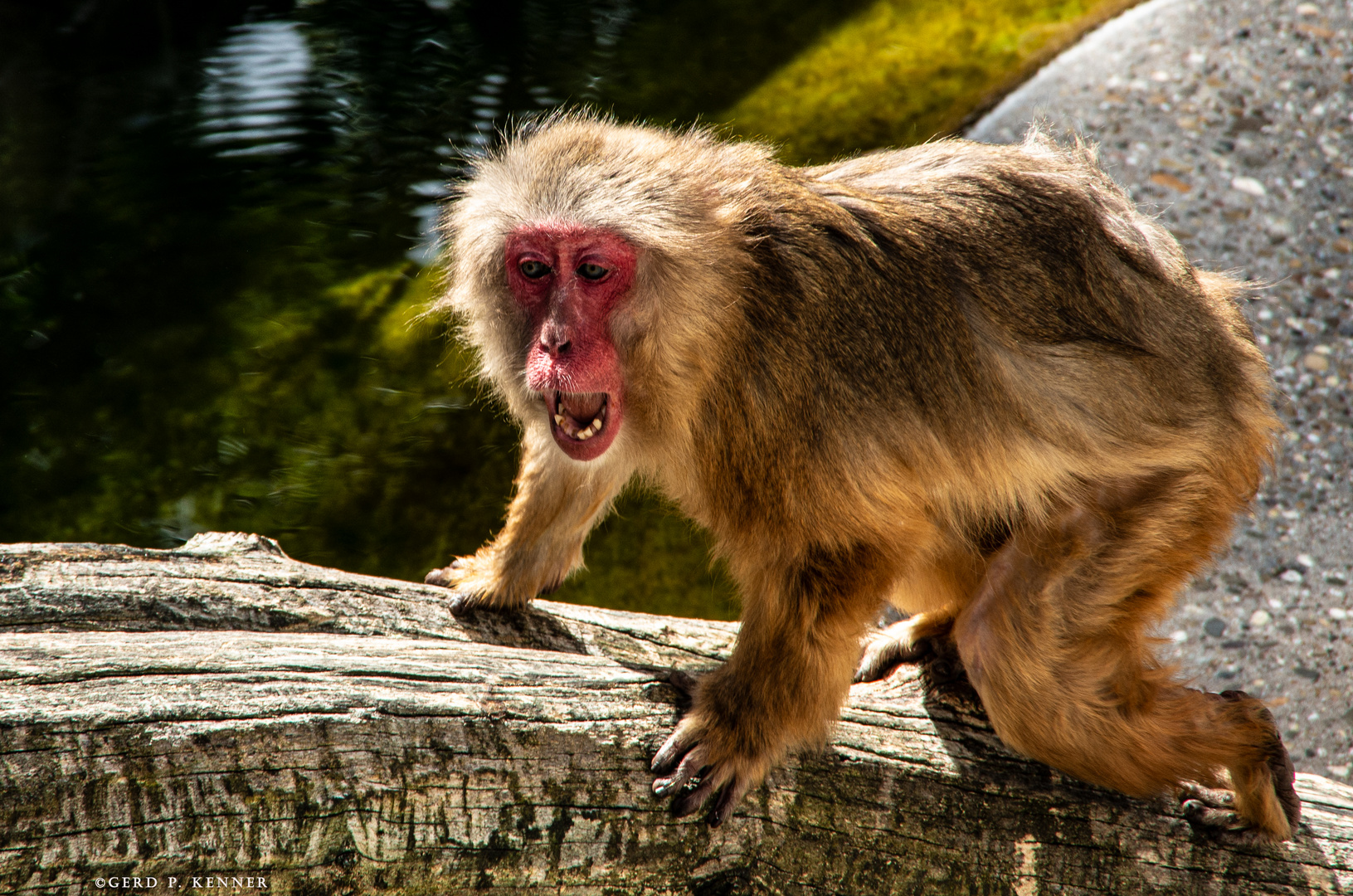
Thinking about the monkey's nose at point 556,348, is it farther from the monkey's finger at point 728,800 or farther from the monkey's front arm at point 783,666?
the monkey's finger at point 728,800

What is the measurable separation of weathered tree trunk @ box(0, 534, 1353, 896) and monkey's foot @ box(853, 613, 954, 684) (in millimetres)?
166

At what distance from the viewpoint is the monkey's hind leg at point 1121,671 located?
10.2 feet

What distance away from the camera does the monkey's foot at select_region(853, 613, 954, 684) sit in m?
3.76

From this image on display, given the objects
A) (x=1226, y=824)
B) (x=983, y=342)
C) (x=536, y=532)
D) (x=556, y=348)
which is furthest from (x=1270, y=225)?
(x=556, y=348)

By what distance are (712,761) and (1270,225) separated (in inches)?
208

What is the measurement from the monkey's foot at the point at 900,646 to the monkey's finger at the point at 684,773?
1141 mm

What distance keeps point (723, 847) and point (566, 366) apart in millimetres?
1266

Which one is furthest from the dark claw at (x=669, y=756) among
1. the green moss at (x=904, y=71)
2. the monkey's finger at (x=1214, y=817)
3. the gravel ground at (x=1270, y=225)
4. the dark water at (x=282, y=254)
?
the green moss at (x=904, y=71)

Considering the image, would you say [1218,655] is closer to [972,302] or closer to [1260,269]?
[1260,269]

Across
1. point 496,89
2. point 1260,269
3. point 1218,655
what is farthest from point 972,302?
point 496,89

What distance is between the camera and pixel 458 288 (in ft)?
10.8

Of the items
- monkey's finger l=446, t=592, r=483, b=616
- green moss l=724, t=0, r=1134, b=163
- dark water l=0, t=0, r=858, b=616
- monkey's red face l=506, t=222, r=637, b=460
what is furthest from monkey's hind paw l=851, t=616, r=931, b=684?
green moss l=724, t=0, r=1134, b=163

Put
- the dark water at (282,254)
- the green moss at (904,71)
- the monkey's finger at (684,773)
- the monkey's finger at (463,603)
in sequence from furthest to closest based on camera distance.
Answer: the green moss at (904,71) < the dark water at (282,254) < the monkey's finger at (463,603) < the monkey's finger at (684,773)

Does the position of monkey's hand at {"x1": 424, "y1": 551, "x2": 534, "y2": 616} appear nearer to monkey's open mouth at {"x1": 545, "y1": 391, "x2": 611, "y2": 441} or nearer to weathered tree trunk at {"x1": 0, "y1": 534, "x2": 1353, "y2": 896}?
weathered tree trunk at {"x1": 0, "y1": 534, "x2": 1353, "y2": 896}
